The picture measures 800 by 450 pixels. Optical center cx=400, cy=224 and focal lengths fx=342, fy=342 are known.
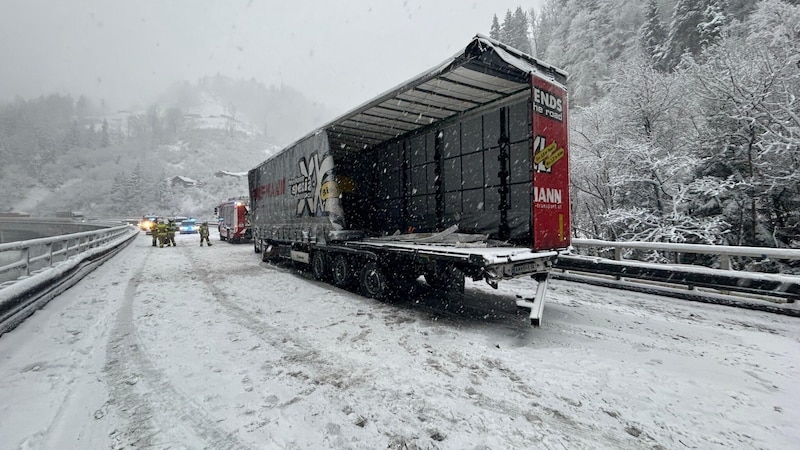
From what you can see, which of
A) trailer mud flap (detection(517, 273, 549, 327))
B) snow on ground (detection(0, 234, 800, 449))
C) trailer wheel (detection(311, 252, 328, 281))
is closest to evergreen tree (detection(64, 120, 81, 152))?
trailer wheel (detection(311, 252, 328, 281))

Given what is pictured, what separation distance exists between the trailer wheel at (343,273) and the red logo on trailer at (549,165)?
3959 millimetres

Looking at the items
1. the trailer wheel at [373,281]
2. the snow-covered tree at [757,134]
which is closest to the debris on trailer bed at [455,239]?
the trailer wheel at [373,281]

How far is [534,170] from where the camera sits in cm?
522

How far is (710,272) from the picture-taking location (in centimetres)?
623

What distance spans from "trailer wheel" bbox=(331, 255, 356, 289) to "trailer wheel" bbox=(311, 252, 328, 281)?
607mm

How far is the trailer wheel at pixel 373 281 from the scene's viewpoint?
6461 millimetres

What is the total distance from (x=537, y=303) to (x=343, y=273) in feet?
14.0

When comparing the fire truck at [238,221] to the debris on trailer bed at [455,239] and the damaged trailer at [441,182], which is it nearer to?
the damaged trailer at [441,182]

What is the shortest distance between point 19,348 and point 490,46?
695 cm

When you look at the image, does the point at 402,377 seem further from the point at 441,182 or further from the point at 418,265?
the point at 441,182

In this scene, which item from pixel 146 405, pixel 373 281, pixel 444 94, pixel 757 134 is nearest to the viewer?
pixel 146 405

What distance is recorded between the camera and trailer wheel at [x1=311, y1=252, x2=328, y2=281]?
8.50 metres

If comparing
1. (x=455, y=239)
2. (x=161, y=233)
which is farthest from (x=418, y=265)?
(x=161, y=233)

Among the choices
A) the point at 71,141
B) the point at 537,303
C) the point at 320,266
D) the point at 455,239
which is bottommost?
the point at 537,303
